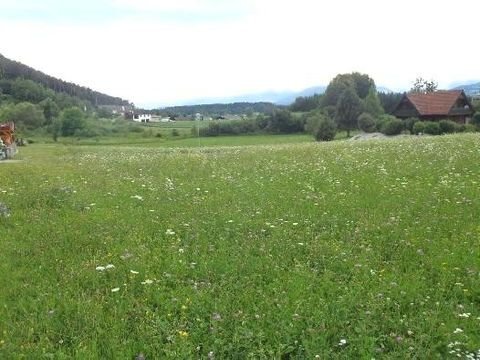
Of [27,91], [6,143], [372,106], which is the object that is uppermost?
[27,91]

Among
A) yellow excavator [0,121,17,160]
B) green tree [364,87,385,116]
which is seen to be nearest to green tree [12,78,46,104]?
green tree [364,87,385,116]

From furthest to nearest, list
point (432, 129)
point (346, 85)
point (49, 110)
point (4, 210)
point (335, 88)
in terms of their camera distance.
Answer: point (335, 88), point (49, 110), point (346, 85), point (432, 129), point (4, 210)

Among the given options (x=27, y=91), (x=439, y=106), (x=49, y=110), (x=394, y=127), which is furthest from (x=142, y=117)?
(x=394, y=127)

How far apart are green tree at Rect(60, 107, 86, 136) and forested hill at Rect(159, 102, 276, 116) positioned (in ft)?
109

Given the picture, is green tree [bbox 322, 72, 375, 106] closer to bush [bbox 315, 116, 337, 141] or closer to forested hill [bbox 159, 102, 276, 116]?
forested hill [bbox 159, 102, 276, 116]

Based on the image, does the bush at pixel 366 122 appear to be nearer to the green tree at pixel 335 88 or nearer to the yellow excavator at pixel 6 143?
the green tree at pixel 335 88

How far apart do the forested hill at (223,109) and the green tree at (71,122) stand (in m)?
33.1

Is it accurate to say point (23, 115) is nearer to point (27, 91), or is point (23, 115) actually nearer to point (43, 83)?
point (27, 91)

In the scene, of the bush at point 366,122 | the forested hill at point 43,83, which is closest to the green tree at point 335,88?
the bush at point 366,122

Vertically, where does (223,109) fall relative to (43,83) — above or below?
below

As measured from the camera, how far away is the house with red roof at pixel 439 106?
284ft

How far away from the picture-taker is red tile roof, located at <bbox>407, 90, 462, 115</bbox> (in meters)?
86.9

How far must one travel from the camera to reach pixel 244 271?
7.41 metres

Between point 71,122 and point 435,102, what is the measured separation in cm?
7197
